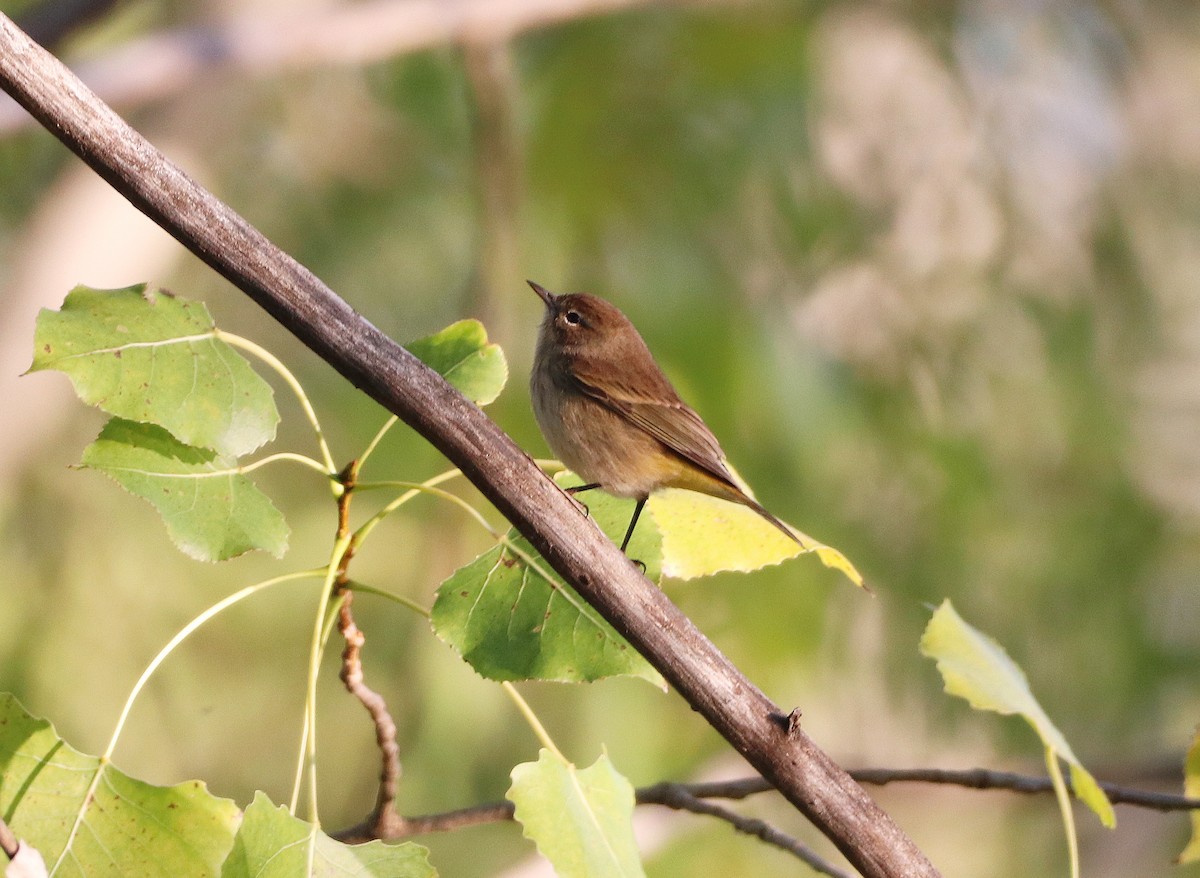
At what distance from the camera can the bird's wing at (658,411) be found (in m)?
3.49

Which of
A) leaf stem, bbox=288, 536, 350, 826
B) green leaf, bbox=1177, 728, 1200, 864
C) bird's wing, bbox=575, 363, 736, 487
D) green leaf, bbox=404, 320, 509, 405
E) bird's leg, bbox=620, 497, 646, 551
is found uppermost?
green leaf, bbox=404, 320, 509, 405

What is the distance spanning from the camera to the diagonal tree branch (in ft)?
5.26

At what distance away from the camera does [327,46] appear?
6109 mm

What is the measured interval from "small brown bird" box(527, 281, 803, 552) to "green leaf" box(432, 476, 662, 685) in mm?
638

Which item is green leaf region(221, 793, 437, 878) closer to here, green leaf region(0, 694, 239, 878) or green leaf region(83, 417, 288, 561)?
green leaf region(0, 694, 239, 878)

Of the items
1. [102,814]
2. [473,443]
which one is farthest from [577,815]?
[102,814]

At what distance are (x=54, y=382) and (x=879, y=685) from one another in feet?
13.7

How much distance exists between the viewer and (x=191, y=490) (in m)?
2.01

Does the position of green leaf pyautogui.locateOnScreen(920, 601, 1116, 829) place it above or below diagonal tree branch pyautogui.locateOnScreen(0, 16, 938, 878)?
below

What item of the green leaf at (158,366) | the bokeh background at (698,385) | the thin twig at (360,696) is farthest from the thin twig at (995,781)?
the bokeh background at (698,385)

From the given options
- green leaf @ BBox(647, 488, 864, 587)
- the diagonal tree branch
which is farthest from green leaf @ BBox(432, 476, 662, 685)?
Result: green leaf @ BBox(647, 488, 864, 587)

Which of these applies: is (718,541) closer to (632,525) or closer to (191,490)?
(632,525)

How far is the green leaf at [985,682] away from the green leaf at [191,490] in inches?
46.4

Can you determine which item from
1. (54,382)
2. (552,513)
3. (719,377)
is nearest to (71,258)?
(54,382)
